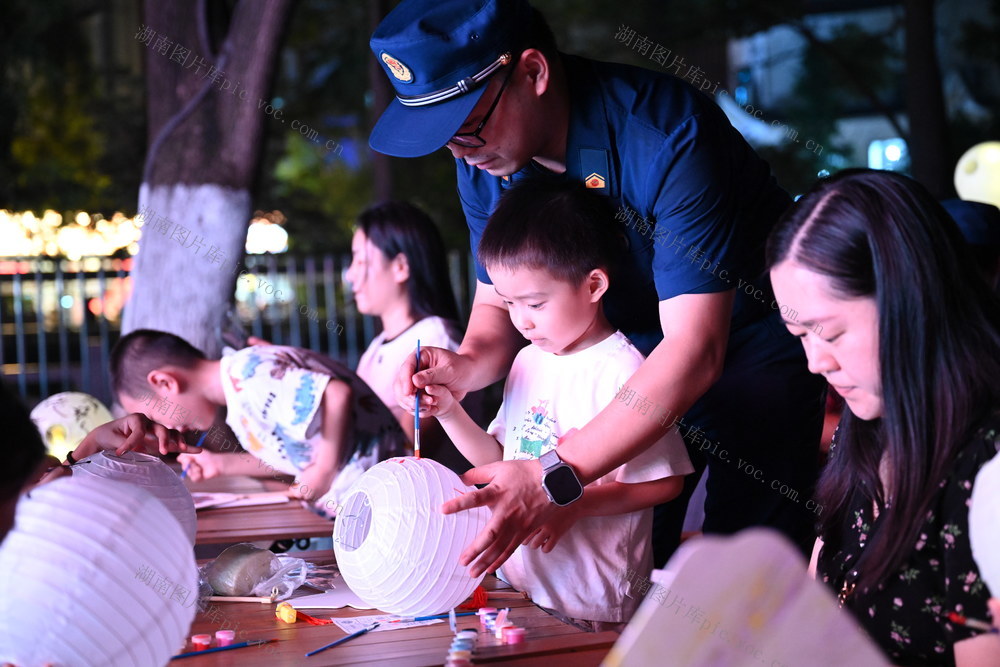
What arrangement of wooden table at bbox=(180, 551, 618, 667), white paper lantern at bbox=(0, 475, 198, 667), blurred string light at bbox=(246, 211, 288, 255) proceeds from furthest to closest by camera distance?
blurred string light at bbox=(246, 211, 288, 255), wooden table at bbox=(180, 551, 618, 667), white paper lantern at bbox=(0, 475, 198, 667)

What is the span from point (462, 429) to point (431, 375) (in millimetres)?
172

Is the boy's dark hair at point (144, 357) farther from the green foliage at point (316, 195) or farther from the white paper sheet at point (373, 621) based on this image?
the green foliage at point (316, 195)

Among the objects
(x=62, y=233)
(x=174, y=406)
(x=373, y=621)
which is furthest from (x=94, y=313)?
(x=373, y=621)

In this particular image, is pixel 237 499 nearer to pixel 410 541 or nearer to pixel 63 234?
pixel 410 541

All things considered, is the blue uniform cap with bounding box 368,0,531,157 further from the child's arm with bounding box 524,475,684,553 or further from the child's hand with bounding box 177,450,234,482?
the child's hand with bounding box 177,450,234,482

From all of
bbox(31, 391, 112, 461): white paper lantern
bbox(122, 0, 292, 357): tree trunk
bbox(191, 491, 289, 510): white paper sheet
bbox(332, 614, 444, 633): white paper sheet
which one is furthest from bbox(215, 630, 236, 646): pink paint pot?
bbox(122, 0, 292, 357): tree trunk

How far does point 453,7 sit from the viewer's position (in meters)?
1.96

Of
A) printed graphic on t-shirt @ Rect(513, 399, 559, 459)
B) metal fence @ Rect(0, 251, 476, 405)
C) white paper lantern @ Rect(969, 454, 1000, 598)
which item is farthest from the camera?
metal fence @ Rect(0, 251, 476, 405)

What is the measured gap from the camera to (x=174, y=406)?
3.31 metres

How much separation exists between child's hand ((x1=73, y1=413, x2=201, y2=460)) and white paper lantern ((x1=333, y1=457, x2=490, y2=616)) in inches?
18.5

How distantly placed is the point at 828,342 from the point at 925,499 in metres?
0.25

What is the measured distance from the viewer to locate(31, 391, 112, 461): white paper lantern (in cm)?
376

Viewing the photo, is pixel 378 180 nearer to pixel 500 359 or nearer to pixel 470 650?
pixel 500 359

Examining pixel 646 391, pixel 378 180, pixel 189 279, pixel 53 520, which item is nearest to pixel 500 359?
pixel 646 391
